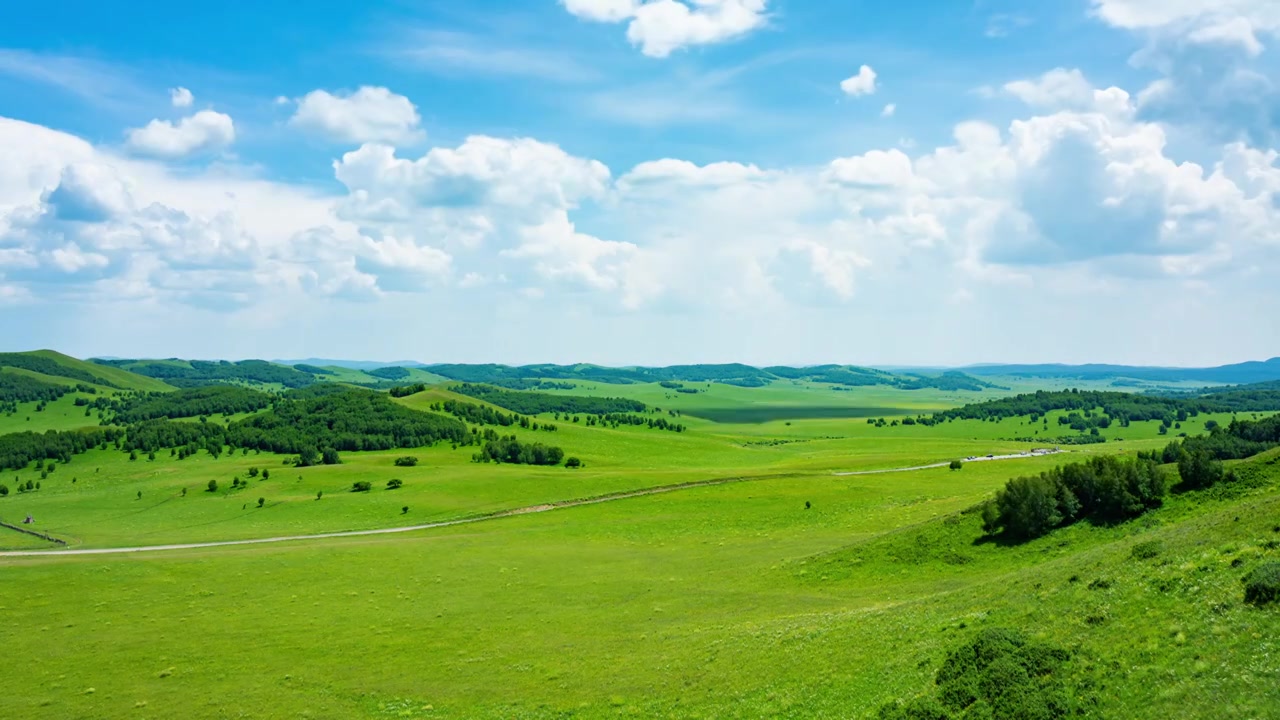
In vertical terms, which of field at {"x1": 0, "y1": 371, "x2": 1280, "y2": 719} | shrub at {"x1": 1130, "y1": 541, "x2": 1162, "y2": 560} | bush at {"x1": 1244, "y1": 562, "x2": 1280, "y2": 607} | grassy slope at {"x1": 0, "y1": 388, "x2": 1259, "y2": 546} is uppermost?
bush at {"x1": 1244, "y1": 562, "x2": 1280, "y2": 607}

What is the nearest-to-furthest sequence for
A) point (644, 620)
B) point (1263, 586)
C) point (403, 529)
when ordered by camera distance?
1. point (1263, 586)
2. point (644, 620)
3. point (403, 529)

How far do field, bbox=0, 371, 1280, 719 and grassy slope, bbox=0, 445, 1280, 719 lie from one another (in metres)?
0.18

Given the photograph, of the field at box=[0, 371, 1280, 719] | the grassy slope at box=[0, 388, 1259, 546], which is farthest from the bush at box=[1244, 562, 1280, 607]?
the grassy slope at box=[0, 388, 1259, 546]

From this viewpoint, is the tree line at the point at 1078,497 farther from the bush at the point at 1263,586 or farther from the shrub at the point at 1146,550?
the bush at the point at 1263,586

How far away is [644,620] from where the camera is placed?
4722cm

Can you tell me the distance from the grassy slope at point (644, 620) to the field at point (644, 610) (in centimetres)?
18

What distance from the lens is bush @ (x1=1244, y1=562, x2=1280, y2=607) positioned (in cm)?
2280

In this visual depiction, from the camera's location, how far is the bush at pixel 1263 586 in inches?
898

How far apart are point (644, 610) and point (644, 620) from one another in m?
2.61

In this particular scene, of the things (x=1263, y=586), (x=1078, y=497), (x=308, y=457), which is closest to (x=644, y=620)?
(x=1263, y=586)

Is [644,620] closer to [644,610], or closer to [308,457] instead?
[644,610]

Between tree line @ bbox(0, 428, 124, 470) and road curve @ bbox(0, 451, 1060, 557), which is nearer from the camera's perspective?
road curve @ bbox(0, 451, 1060, 557)

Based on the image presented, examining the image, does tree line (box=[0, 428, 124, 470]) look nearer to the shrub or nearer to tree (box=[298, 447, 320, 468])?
tree (box=[298, 447, 320, 468])

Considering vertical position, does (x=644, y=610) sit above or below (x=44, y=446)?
above
